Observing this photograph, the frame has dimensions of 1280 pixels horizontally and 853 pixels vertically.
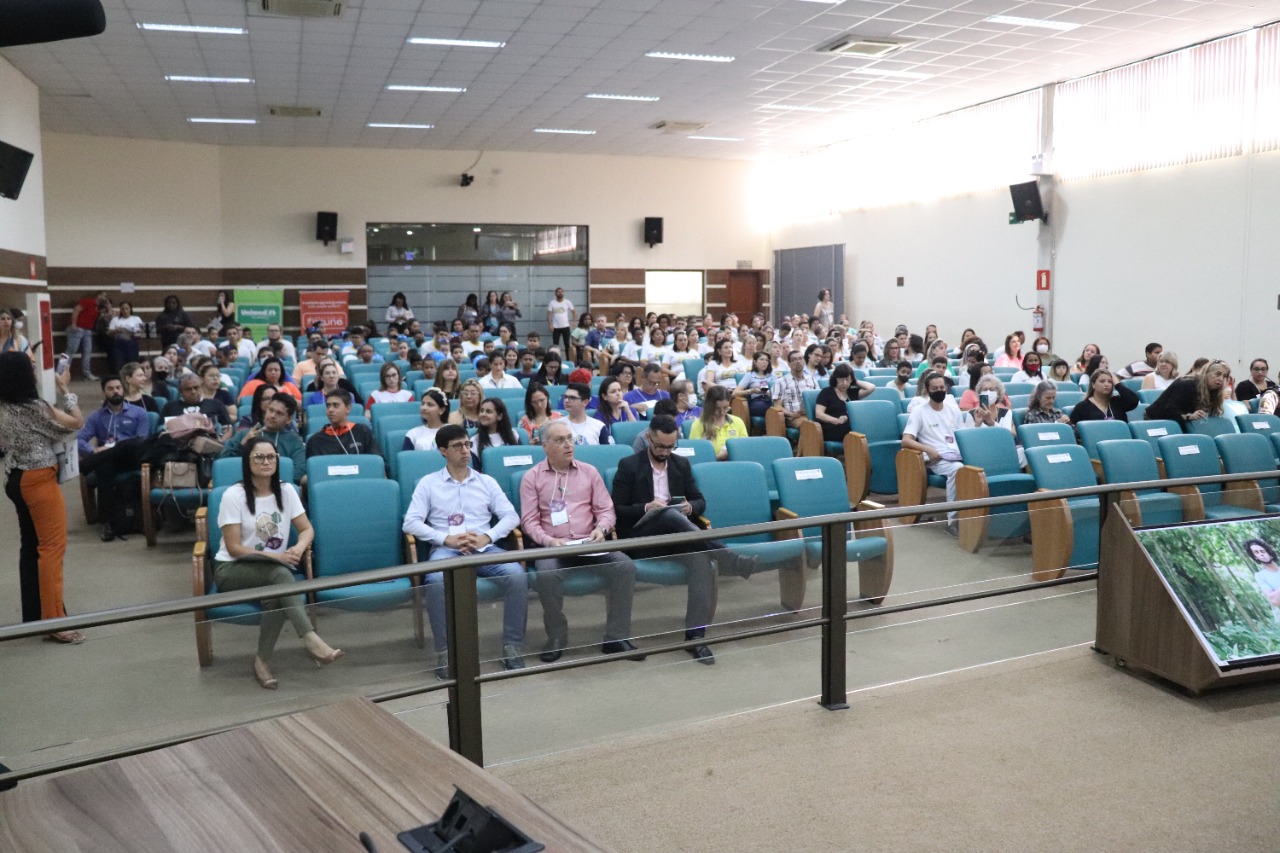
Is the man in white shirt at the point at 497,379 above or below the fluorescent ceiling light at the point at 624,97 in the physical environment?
below

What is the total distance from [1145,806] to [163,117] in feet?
55.2

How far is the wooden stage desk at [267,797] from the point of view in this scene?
162cm

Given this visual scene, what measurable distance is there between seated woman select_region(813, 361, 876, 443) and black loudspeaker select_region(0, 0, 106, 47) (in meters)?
7.33

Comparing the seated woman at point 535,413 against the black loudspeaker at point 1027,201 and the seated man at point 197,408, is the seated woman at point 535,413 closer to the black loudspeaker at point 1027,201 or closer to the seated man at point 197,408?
the seated man at point 197,408

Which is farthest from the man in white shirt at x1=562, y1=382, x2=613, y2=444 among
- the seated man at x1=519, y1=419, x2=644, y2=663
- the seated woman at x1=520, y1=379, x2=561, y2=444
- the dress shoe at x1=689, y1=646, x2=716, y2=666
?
the dress shoe at x1=689, y1=646, x2=716, y2=666

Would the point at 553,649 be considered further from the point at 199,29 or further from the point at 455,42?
the point at 199,29

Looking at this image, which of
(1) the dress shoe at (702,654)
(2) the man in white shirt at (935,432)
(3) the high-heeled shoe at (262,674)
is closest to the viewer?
(3) the high-heeled shoe at (262,674)

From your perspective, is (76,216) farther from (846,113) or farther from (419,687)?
(419,687)

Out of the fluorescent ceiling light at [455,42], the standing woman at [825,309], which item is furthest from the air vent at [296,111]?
the standing woman at [825,309]

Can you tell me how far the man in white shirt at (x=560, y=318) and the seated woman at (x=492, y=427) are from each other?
13.6 m

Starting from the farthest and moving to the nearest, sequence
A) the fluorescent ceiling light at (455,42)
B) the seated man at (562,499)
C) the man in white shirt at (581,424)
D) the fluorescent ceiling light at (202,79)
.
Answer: the fluorescent ceiling light at (202,79)
the fluorescent ceiling light at (455,42)
the man in white shirt at (581,424)
the seated man at (562,499)

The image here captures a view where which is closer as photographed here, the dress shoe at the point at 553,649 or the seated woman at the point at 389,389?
the dress shoe at the point at 553,649

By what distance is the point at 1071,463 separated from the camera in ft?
20.8

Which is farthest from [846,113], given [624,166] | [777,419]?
[777,419]
